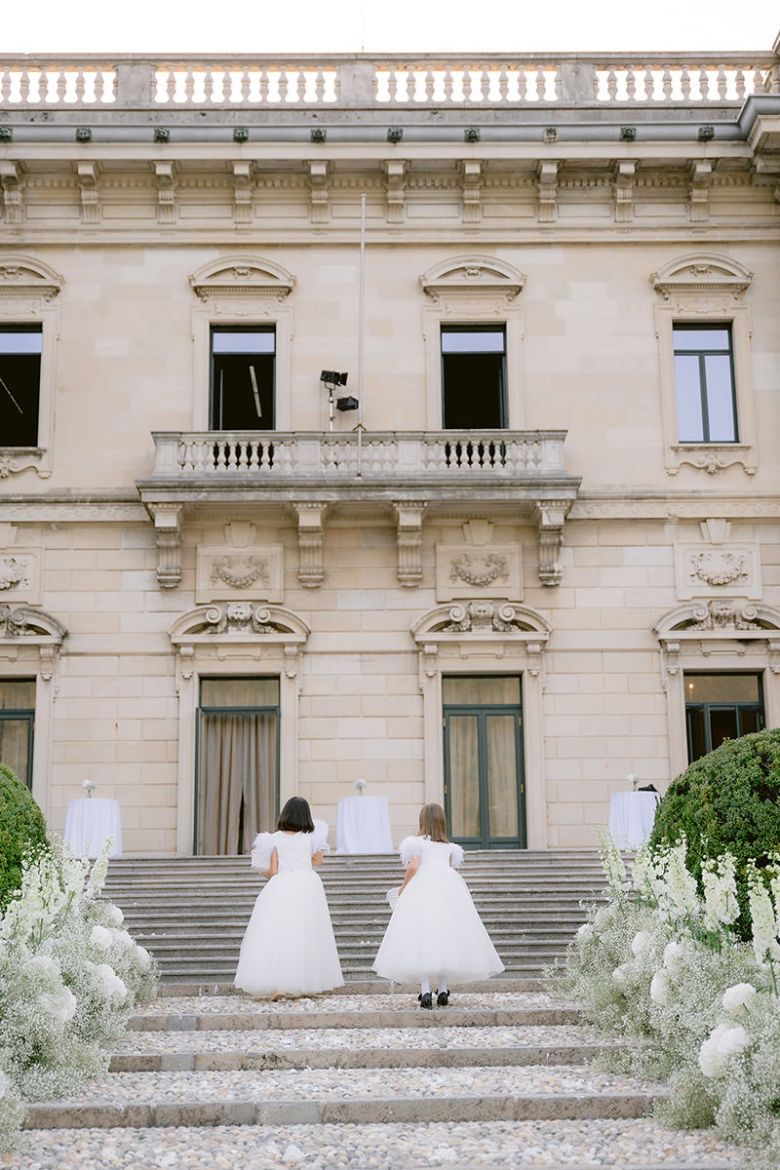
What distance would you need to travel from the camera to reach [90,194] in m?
20.6

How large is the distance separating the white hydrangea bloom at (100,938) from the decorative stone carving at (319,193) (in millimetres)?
13739

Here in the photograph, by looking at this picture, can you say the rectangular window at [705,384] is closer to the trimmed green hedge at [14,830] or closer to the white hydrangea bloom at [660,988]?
the trimmed green hedge at [14,830]

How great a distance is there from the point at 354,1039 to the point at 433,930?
47.4 inches

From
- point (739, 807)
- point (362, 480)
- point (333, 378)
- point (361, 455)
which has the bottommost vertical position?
point (739, 807)

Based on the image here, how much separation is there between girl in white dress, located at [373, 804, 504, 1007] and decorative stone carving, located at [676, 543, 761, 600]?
1013cm

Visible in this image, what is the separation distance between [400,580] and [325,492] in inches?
68.5

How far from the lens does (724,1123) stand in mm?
6445

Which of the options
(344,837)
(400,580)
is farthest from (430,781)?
(400,580)

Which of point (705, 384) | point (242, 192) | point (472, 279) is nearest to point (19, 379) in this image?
point (242, 192)

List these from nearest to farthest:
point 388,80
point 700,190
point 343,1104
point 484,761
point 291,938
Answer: point 343,1104 → point 291,938 → point 484,761 → point 700,190 → point 388,80

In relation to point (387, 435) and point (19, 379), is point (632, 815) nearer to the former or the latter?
point (387, 435)

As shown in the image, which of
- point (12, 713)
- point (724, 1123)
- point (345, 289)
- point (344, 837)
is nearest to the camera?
point (724, 1123)

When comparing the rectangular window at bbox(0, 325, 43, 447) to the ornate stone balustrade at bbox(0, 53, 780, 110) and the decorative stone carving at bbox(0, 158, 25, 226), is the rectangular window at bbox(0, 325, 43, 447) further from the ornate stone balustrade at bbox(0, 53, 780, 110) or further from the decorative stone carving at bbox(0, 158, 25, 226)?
the ornate stone balustrade at bbox(0, 53, 780, 110)

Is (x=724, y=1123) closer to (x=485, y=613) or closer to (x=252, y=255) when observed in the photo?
(x=485, y=613)
